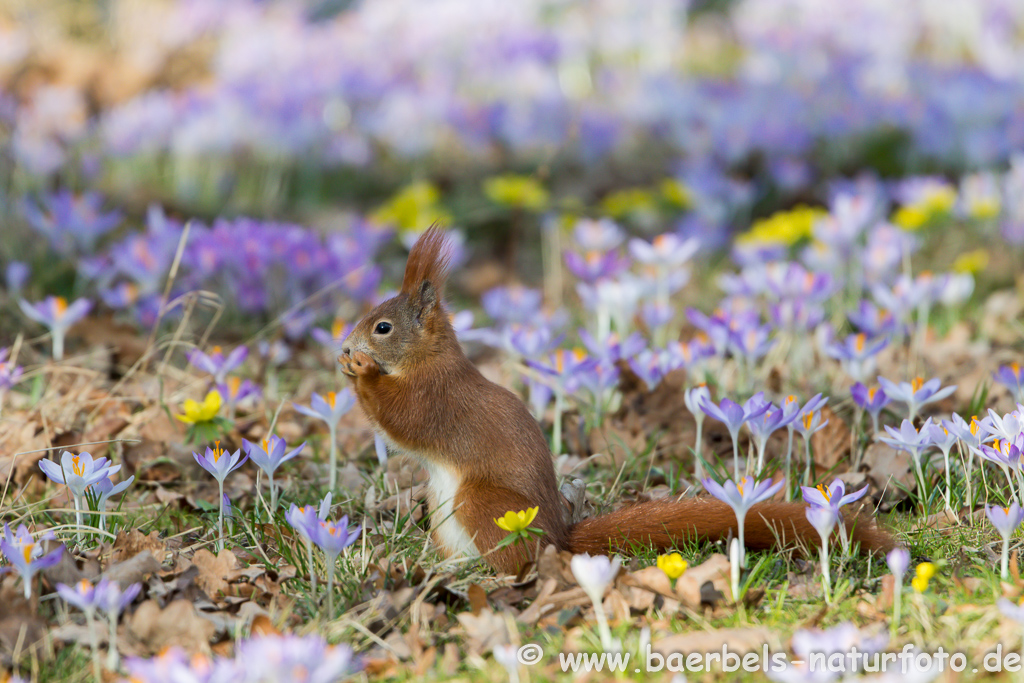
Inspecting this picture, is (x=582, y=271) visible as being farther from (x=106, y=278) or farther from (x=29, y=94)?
(x=29, y=94)

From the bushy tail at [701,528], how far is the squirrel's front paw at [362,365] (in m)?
0.59

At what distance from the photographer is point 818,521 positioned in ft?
6.25

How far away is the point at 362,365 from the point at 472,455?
0.33 metres

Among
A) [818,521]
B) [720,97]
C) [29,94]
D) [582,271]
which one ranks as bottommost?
[818,521]

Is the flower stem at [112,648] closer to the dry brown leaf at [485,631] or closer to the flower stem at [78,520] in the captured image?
the flower stem at [78,520]

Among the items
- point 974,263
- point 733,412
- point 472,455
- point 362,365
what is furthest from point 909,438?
point 974,263

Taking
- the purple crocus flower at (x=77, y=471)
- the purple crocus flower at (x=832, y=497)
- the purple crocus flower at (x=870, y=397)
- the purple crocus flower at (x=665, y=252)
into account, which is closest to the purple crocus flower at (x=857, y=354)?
the purple crocus flower at (x=870, y=397)

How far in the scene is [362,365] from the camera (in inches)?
89.4

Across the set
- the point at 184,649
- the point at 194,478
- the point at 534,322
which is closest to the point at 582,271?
the point at 534,322

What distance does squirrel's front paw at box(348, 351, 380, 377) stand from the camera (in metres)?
2.26

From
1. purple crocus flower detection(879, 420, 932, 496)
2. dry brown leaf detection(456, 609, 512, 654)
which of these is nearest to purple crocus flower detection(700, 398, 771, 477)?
purple crocus flower detection(879, 420, 932, 496)

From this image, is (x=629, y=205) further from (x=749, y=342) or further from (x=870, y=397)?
(x=870, y=397)

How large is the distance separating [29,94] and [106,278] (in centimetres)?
369

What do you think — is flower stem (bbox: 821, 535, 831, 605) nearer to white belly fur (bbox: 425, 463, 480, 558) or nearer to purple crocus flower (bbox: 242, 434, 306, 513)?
white belly fur (bbox: 425, 463, 480, 558)
